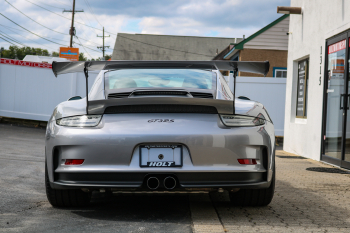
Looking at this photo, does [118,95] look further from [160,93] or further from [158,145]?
[158,145]

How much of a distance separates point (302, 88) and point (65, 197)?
8.74m

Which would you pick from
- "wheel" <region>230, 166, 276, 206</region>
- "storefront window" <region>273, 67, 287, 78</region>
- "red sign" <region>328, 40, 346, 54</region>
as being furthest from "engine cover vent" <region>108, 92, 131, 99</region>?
"storefront window" <region>273, 67, 287, 78</region>

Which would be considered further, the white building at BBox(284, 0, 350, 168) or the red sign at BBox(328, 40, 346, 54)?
the red sign at BBox(328, 40, 346, 54)

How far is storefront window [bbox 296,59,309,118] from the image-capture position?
11553mm

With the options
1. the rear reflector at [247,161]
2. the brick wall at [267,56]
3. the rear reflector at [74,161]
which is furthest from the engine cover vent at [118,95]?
the brick wall at [267,56]

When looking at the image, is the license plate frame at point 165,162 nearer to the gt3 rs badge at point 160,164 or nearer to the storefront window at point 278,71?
the gt3 rs badge at point 160,164

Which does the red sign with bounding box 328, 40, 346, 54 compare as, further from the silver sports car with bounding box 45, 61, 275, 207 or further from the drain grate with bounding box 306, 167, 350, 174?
the silver sports car with bounding box 45, 61, 275, 207

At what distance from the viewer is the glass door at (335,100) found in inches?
338

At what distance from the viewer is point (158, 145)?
386 cm

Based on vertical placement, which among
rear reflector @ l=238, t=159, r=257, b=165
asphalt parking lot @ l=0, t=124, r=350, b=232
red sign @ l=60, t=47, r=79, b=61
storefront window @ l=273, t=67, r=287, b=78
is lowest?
asphalt parking lot @ l=0, t=124, r=350, b=232

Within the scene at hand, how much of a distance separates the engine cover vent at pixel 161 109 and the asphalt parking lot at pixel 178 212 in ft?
2.80

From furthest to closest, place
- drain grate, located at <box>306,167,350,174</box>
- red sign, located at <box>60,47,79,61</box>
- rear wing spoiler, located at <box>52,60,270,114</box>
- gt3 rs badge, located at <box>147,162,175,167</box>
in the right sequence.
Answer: red sign, located at <box>60,47,79,61</box>, drain grate, located at <box>306,167,350,174</box>, rear wing spoiler, located at <box>52,60,270,114</box>, gt3 rs badge, located at <box>147,162,175,167</box>

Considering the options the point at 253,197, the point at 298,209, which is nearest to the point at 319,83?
the point at 298,209

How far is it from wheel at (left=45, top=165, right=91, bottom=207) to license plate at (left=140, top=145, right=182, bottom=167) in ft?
3.06
